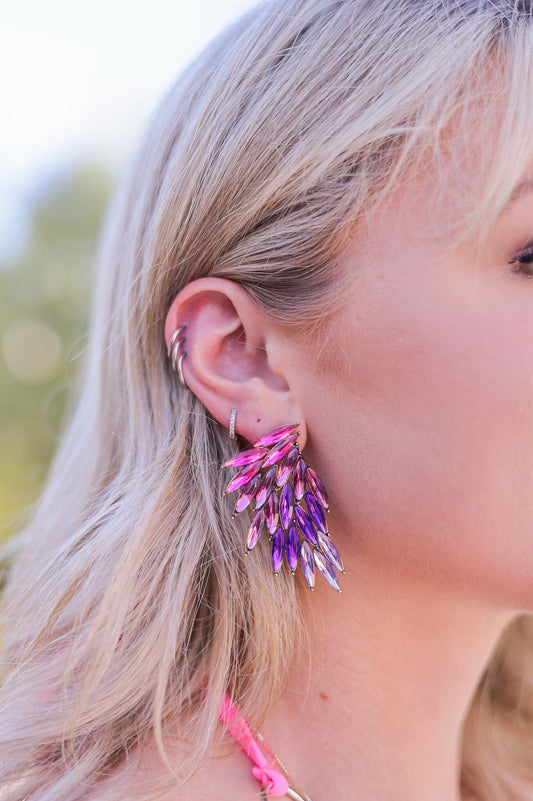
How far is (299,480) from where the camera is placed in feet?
4.60

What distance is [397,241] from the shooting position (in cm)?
136

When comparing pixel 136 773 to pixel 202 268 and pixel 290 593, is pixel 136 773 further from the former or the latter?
pixel 202 268

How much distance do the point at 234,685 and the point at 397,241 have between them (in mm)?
902

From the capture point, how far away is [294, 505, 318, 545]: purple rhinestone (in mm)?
1391

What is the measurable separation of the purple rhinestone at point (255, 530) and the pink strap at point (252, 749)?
12.5 inches

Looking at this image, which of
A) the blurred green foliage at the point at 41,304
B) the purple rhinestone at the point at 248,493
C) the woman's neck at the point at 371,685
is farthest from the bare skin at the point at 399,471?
the blurred green foliage at the point at 41,304

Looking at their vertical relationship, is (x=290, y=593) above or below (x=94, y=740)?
above

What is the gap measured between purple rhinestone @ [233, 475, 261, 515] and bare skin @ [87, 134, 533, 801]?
0.36ft

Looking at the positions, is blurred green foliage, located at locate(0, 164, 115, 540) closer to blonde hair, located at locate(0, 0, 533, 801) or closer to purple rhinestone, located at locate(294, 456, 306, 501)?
blonde hair, located at locate(0, 0, 533, 801)

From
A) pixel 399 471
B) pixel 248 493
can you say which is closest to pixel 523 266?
pixel 399 471

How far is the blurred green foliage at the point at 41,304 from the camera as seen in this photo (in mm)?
7535

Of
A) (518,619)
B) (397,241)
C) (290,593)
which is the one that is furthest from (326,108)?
(518,619)

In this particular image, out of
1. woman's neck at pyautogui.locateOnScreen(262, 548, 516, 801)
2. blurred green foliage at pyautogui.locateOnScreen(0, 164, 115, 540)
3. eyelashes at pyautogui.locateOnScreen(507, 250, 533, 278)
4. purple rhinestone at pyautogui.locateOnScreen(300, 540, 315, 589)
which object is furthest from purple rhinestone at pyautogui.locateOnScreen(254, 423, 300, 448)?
blurred green foliage at pyautogui.locateOnScreen(0, 164, 115, 540)

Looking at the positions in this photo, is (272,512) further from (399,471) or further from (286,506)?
(399,471)
